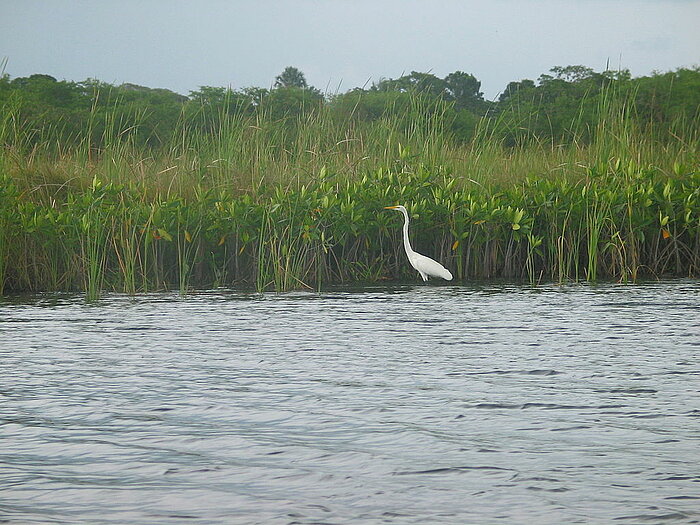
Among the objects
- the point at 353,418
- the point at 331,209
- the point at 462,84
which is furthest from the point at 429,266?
the point at 462,84

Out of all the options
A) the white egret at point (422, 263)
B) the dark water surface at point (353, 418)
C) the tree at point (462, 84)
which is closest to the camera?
the dark water surface at point (353, 418)

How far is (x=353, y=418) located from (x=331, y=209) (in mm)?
5994

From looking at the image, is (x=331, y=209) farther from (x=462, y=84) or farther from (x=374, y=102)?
(x=462, y=84)

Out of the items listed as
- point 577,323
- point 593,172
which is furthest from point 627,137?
point 577,323

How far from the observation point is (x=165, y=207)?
972cm

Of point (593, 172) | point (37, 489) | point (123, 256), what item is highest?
point (593, 172)

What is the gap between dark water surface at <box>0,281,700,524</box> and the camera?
302 centimetres

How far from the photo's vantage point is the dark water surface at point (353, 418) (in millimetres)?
3023

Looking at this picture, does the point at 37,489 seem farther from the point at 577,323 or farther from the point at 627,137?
the point at 627,137

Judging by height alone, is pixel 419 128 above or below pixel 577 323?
above

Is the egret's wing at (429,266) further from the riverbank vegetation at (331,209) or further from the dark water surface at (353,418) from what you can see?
the dark water surface at (353,418)

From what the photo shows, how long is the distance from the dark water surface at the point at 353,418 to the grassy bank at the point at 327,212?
2310 mm

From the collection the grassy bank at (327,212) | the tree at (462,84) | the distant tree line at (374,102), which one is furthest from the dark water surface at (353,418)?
the tree at (462,84)

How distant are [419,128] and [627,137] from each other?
7.66 feet
